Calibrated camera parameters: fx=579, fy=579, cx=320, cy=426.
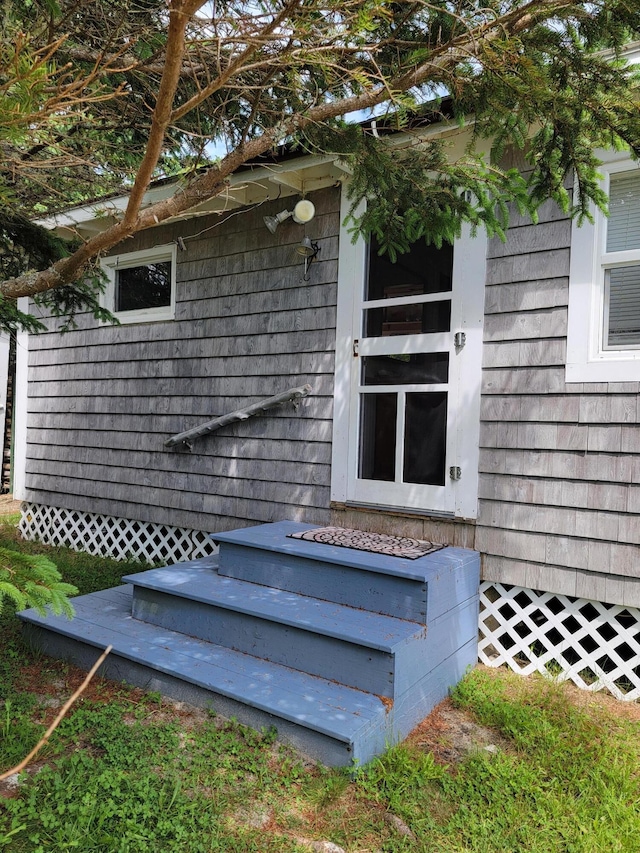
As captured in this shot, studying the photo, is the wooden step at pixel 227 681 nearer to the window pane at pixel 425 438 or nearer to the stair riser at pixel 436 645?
the stair riser at pixel 436 645

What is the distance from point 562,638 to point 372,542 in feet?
4.01

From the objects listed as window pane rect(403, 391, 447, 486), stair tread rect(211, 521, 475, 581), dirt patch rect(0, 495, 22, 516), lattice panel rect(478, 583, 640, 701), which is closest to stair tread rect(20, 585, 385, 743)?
stair tread rect(211, 521, 475, 581)

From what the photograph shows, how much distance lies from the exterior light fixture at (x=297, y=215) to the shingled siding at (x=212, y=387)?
0.31 feet

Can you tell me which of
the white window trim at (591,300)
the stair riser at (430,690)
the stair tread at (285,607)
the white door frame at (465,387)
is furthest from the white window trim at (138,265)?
the stair riser at (430,690)

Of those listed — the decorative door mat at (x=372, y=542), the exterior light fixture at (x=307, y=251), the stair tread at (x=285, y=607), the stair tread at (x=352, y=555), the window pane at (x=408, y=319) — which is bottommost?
the stair tread at (x=285, y=607)

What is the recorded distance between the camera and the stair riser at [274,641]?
8.29 ft

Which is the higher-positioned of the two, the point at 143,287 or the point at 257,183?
the point at 257,183

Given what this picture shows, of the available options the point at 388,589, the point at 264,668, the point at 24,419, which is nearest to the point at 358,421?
the point at 388,589

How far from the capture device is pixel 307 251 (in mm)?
4215

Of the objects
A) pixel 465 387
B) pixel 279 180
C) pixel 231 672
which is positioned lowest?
pixel 231 672

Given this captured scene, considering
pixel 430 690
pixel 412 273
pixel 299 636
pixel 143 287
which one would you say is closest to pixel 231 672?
pixel 299 636

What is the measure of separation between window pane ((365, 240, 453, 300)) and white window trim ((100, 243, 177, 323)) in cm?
206

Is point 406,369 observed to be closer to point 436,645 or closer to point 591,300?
point 591,300

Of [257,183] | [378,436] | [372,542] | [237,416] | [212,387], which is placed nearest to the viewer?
[372,542]
